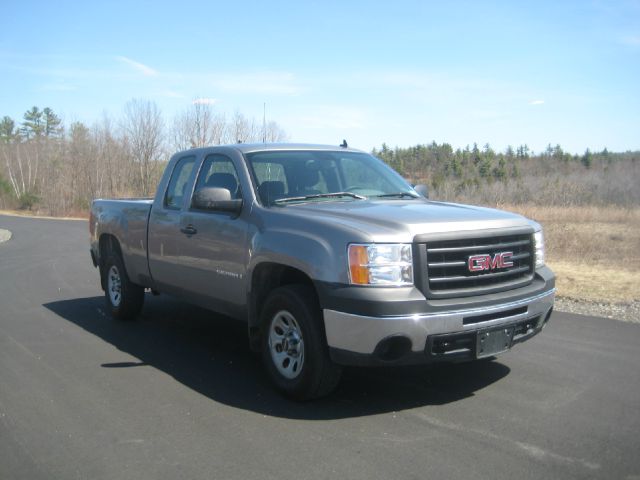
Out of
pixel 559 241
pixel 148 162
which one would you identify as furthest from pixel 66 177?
pixel 559 241

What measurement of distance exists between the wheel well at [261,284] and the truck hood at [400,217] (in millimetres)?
508

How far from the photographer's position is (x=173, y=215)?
641cm

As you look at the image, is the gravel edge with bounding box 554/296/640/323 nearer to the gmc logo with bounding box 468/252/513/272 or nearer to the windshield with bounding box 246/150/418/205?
the windshield with bounding box 246/150/418/205

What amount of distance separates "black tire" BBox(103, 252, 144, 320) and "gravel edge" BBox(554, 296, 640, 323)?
17.9 feet

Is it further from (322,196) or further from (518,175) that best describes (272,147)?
(518,175)

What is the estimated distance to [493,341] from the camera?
14.6ft

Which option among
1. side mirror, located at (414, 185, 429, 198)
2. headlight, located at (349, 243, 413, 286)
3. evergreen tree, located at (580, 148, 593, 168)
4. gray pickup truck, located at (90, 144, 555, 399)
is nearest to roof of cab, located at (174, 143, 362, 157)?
gray pickup truck, located at (90, 144, 555, 399)

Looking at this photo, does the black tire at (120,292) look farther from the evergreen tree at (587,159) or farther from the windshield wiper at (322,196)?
the evergreen tree at (587,159)

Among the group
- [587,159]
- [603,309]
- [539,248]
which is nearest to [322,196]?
[539,248]

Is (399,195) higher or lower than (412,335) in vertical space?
higher

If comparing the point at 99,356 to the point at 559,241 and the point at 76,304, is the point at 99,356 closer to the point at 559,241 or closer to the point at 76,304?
the point at 76,304

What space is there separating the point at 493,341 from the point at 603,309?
4.42 metres

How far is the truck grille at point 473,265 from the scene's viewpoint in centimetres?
434

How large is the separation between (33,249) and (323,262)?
15241 millimetres
